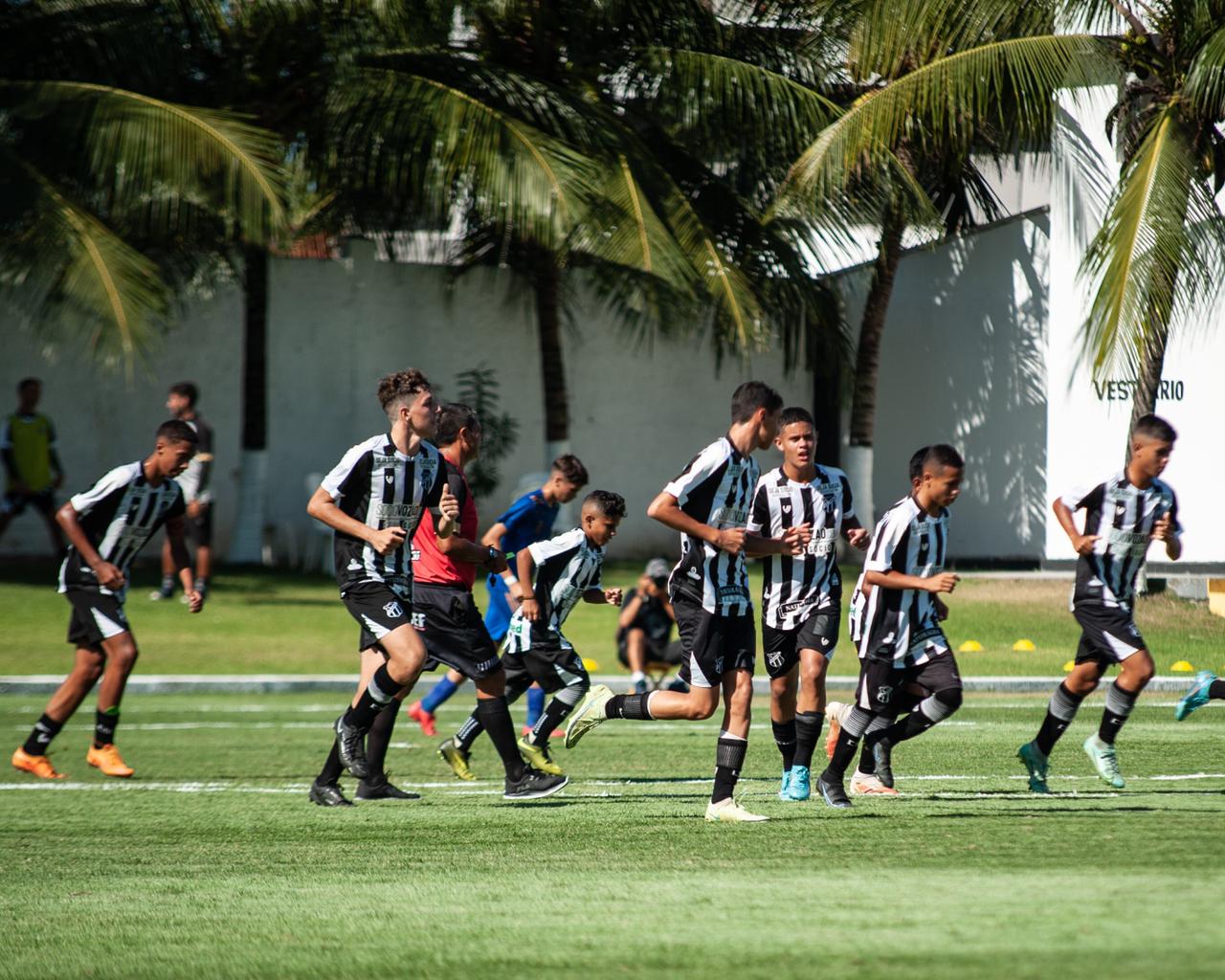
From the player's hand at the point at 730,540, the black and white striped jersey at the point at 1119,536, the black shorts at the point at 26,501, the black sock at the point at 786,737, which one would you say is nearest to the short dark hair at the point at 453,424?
the player's hand at the point at 730,540

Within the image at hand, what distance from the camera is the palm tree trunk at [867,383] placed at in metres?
23.8

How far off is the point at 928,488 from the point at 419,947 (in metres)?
4.07

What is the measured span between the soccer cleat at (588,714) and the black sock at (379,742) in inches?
35.7

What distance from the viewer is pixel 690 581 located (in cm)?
773

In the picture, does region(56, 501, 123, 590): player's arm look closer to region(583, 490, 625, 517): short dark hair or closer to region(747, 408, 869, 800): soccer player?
region(583, 490, 625, 517): short dark hair

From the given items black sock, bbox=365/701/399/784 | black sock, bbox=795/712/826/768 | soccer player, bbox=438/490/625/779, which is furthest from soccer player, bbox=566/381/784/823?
soccer player, bbox=438/490/625/779

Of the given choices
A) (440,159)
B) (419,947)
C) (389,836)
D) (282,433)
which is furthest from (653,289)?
(419,947)

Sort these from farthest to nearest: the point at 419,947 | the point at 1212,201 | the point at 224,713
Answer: the point at 1212,201 < the point at 224,713 < the point at 419,947

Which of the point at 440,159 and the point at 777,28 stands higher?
the point at 777,28

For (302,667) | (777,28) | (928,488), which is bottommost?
(302,667)

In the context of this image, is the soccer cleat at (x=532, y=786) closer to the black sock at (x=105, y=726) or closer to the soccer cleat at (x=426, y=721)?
the black sock at (x=105, y=726)

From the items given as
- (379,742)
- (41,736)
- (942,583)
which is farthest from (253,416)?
(942,583)

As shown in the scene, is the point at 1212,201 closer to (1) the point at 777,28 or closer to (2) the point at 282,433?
(1) the point at 777,28

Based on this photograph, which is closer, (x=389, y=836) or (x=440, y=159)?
(x=389, y=836)
